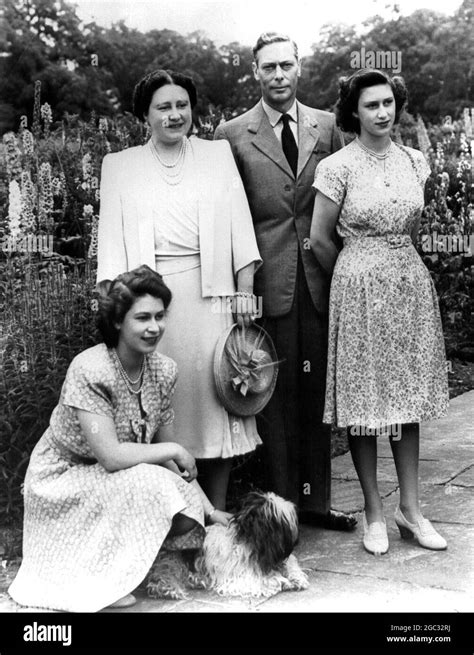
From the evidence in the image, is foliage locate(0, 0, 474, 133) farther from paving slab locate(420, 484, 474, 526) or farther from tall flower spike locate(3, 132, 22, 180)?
paving slab locate(420, 484, 474, 526)

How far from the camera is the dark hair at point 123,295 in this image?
3285mm

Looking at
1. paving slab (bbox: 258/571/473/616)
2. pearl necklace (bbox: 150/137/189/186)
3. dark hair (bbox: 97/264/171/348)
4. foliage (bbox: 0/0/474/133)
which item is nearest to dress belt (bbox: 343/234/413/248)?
pearl necklace (bbox: 150/137/189/186)

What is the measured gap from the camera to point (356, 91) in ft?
12.0

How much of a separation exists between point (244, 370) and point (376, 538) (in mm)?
891

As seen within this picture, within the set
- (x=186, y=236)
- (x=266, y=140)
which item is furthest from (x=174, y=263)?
(x=266, y=140)

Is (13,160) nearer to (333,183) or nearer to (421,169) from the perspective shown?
(333,183)

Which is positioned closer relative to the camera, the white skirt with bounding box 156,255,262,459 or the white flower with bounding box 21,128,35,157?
the white skirt with bounding box 156,255,262,459

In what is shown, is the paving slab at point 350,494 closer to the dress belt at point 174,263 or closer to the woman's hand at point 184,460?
→ the woman's hand at point 184,460

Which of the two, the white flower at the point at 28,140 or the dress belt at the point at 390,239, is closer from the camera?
the dress belt at the point at 390,239

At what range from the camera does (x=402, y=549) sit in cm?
373

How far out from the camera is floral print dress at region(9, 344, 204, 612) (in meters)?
3.12

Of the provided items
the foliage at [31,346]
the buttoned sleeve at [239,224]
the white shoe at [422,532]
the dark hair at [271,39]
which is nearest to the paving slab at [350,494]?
the white shoe at [422,532]

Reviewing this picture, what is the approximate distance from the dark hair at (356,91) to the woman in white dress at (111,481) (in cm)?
111

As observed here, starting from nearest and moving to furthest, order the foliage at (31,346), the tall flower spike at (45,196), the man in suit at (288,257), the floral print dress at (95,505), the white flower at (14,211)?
the floral print dress at (95,505), the man in suit at (288,257), the foliage at (31,346), the white flower at (14,211), the tall flower spike at (45,196)
